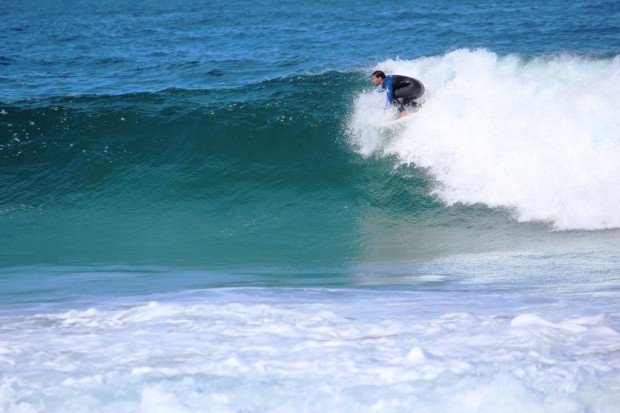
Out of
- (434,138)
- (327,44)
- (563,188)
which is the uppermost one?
(327,44)

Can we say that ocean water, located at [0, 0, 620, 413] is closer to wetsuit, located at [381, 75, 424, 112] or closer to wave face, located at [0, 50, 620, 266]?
wave face, located at [0, 50, 620, 266]

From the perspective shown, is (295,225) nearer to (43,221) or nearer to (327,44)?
(43,221)

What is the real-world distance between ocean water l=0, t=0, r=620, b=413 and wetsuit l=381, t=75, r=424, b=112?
1.00 ft

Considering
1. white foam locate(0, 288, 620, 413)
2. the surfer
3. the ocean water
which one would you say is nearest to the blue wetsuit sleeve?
the surfer

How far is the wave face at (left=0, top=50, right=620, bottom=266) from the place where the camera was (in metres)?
9.30

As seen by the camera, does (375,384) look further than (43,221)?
No

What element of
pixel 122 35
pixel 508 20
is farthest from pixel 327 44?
pixel 122 35

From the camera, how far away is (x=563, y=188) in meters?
9.72

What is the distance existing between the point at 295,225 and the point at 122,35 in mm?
19269

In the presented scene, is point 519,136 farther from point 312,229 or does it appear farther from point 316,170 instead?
point 312,229

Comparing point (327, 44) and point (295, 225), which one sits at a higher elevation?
point (327, 44)

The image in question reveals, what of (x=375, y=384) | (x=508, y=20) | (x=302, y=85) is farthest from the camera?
(x=508, y=20)

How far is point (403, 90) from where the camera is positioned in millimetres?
11719

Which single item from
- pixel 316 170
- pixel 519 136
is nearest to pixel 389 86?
pixel 316 170
